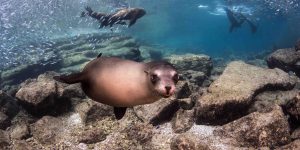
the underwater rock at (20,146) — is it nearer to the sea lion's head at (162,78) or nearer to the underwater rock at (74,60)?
the sea lion's head at (162,78)

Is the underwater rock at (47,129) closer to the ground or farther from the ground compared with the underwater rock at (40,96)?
closer to the ground

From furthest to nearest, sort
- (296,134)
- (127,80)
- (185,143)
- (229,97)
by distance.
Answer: (229,97), (296,134), (185,143), (127,80)

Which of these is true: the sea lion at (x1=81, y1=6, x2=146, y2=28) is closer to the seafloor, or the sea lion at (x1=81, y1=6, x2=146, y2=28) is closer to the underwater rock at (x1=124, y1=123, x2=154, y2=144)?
the seafloor

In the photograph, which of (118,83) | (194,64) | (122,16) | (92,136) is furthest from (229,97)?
(194,64)

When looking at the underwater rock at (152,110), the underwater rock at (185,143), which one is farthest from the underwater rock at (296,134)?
the underwater rock at (152,110)

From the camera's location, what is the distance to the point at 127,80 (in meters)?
2.96

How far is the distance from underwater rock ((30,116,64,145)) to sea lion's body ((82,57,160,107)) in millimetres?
3675

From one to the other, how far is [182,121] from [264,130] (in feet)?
5.97

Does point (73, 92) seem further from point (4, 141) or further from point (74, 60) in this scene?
point (74, 60)

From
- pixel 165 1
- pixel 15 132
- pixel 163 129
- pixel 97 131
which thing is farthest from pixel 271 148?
pixel 165 1

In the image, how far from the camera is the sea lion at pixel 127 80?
2676 mm

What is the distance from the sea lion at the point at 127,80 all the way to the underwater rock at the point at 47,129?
3.60 meters

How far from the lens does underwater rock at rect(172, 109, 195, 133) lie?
6.48 meters

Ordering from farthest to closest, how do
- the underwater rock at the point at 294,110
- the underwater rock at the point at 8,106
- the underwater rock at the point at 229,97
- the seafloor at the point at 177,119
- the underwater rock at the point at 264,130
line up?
the underwater rock at the point at 8,106 < the underwater rock at the point at 229,97 < the underwater rock at the point at 294,110 < the seafloor at the point at 177,119 < the underwater rock at the point at 264,130
